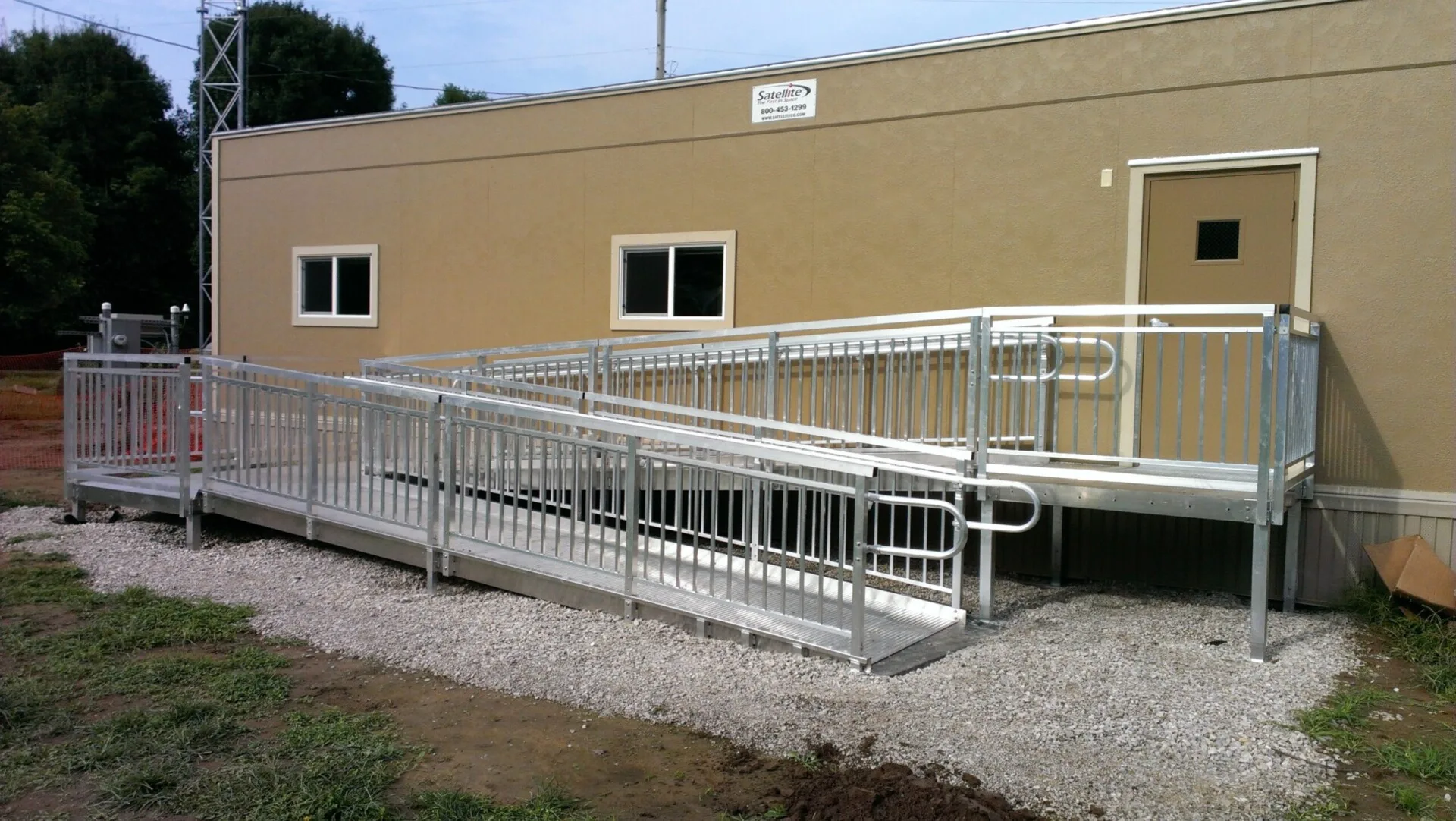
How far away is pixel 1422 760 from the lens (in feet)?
15.5

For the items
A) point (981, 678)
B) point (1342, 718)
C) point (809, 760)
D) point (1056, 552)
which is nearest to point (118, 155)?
point (1056, 552)

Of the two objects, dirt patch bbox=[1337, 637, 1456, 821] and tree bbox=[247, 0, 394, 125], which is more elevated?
tree bbox=[247, 0, 394, 125]

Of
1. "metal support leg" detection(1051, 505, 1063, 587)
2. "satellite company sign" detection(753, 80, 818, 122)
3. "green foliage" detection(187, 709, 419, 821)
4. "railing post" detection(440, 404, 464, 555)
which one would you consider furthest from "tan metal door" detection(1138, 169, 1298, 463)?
"green foliage" detection(187, 709, 419, 821)

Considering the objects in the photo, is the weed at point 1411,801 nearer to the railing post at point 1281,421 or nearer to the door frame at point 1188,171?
the railing post at point 1281,421

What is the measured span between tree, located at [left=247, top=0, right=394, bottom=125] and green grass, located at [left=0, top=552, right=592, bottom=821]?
37805mm

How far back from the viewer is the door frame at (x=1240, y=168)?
7.57m

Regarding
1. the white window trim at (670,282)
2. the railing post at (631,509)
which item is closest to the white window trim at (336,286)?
the white window trim at (670,282)

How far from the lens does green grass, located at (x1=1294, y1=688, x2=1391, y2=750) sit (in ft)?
16.3

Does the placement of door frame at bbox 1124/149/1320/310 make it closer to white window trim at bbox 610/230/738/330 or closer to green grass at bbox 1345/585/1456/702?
green grass at bbox 1345/585/1456/702

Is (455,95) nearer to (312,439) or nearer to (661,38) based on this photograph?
(661,38)

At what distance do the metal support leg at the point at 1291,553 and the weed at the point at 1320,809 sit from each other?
126 inches

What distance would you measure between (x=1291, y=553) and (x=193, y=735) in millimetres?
6631

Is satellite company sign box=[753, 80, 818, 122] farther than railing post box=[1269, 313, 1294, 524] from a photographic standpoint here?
Yes

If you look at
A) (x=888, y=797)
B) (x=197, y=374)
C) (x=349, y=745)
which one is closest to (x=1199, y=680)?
(x=888, y=797)
